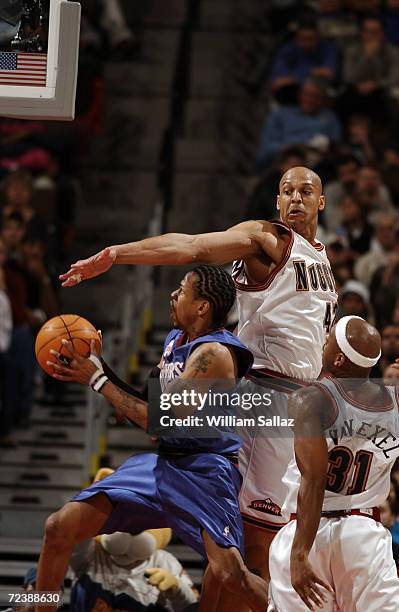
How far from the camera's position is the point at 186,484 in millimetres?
5816

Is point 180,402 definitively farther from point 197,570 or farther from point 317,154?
point 317,154

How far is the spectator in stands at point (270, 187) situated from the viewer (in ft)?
38.5

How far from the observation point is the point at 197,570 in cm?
888

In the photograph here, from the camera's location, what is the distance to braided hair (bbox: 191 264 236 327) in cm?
599

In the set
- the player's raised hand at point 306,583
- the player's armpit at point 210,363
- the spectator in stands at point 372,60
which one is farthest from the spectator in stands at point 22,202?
the player's raised hand at point 306,583

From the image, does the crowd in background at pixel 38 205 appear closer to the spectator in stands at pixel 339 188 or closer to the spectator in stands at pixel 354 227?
the spectator in stands at pixel 339 188

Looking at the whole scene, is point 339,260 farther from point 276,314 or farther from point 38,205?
point 276,314

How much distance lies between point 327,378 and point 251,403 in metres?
0.68

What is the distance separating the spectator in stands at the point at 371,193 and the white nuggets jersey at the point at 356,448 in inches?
269

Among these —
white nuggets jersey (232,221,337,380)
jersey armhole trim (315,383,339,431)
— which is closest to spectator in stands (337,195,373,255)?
white nuggets jersey (232,221,337,380)

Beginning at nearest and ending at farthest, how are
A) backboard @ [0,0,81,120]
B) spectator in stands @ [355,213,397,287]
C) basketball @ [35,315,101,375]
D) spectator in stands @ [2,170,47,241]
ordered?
1. basketball @ [35,315,101,375]
2. backboard @ [0,0,81,120]
3. spectator in stands @ [355,213,397,287]
4. spectator in stands @ [2,170,47,241]

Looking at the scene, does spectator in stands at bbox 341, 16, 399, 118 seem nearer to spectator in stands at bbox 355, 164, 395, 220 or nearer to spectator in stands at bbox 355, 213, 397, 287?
spectator in stands at bbox 355, 164, 395, 220

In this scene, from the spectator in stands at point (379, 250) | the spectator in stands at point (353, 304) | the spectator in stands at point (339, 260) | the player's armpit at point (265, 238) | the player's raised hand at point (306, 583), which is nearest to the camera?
the player's raised hand at point (306, 583)

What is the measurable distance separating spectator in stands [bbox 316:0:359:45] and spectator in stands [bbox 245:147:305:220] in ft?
11.2
